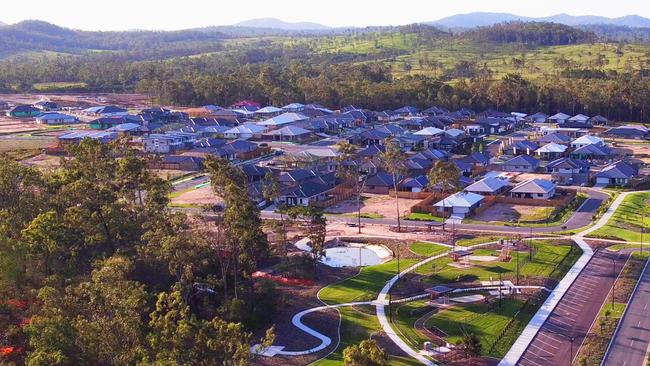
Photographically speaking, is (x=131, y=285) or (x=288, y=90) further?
(x=288, y=90)

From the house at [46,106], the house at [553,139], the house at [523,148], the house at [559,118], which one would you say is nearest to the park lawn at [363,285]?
the house at [523,148]

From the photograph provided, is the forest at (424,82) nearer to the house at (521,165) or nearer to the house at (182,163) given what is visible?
the house at (521,165)

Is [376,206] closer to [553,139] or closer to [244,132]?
[553,139]

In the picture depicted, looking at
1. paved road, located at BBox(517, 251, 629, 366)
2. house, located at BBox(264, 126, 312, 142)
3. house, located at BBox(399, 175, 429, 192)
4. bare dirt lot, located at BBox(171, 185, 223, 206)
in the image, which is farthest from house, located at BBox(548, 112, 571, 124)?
paved road, located at BBox(517, 251, 629, 366)

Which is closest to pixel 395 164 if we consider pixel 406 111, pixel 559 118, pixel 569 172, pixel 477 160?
pixel 477 160

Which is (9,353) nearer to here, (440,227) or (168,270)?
(168,270)

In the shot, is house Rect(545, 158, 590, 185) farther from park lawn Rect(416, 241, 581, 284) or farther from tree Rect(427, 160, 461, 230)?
park lawn Rect(416, 241, 581, 284)

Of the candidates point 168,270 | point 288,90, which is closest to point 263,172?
point 168,270
